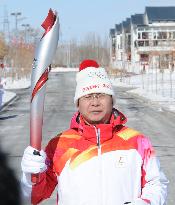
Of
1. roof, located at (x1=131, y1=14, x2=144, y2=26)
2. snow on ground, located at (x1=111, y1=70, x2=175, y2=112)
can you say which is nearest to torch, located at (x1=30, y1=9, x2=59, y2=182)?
snow on ground, located at (x1=111, y1=70, x2=175, y2=112)

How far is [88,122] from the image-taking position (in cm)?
286

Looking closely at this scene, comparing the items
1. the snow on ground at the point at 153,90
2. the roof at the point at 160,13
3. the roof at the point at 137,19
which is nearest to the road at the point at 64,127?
the snow on ground at the point at 153,90

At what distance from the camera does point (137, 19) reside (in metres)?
87.2

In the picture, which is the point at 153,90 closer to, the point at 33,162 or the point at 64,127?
the point at 64,127

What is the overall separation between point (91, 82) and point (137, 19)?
8554 centimetres

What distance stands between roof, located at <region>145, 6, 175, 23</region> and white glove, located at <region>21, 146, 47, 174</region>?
80468mm

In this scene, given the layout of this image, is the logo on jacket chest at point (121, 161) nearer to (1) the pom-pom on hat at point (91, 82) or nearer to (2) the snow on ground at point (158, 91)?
(1) the pom-pom on hat at point (91, 82)

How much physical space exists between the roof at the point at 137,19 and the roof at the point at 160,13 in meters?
3.44

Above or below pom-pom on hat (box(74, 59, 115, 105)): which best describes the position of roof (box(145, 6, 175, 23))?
above

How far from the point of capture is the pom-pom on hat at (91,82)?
290cm

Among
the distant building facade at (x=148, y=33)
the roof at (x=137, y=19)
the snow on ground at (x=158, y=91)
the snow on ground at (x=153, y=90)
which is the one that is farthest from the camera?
the roof at (x=137, y=19)

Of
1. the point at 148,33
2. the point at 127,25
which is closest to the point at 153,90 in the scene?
the point at 148,33

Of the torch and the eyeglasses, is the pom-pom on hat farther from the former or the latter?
the torch

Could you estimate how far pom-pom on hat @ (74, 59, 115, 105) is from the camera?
2.90m
